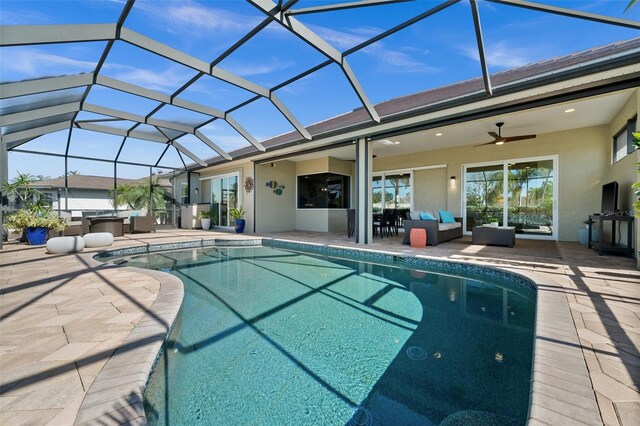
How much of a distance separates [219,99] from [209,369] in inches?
267

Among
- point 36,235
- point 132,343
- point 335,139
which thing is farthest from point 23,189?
point 132,343

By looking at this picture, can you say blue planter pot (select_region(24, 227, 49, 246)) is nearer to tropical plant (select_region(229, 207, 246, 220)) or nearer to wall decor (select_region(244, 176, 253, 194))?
tropical plant (select_region(229, 207, 246, 220))

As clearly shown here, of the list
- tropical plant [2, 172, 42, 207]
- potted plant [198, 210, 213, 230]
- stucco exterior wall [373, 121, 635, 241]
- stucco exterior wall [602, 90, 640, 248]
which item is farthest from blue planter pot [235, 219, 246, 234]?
stucco exterior wall [602, 90, 640, 248]

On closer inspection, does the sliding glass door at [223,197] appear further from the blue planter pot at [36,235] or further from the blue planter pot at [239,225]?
the blue planter pot at [36,235]

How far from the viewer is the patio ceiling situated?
4.27 m

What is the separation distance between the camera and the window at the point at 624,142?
5469 mm

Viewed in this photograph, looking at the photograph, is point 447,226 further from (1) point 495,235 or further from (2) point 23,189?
(2) point 23,189

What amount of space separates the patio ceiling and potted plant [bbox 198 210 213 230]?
4051 millimetres

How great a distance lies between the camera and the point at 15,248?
22.4 feet

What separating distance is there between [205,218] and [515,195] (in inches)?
473

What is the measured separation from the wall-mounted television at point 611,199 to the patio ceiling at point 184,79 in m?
2.27

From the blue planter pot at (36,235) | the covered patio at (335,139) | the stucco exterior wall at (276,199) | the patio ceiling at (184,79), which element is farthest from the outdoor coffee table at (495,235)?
the blue planter pot at (36,235)

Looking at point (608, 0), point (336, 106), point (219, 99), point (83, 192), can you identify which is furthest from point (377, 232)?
point (83, 192)

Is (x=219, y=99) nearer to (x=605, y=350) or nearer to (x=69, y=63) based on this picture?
(x=69, y=63)
